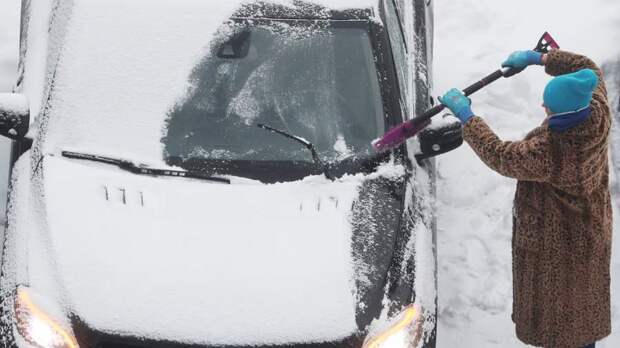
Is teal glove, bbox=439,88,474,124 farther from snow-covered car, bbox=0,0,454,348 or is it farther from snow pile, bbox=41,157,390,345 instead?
snow pile, bbox=41,157,390,345

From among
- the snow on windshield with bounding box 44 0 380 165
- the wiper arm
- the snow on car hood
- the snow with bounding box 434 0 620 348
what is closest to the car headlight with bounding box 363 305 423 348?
the snow on car hood

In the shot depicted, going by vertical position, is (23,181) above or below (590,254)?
above

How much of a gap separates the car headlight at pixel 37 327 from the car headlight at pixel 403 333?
1083 millimetres

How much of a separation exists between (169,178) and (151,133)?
0.79ft

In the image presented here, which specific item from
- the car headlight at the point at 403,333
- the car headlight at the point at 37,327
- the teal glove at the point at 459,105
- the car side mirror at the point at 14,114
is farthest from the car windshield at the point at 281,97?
the car headlight at the point at 37,327

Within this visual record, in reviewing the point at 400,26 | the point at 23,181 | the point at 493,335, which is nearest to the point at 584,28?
the point at 400,26

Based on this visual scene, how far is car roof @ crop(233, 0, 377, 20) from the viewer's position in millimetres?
4062

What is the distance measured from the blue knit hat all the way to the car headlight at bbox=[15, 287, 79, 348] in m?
1.90

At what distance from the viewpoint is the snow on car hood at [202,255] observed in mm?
3248

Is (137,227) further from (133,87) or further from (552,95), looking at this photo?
(552,95)

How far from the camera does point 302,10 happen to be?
13.4 feet

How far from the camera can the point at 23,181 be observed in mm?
3787

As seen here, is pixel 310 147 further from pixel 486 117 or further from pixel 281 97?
pixel 486 117

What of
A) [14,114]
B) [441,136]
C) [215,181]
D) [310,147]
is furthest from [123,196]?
[441,136]
